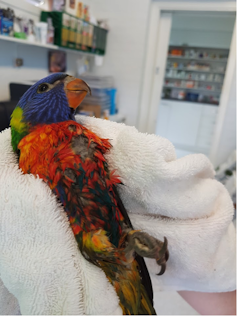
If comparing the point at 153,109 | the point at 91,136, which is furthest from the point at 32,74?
the point at 91,136

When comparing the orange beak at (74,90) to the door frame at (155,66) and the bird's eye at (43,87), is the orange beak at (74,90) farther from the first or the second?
the door frame at (155,66)

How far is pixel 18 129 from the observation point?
48cm

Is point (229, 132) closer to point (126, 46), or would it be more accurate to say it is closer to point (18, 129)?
point (126, 46)

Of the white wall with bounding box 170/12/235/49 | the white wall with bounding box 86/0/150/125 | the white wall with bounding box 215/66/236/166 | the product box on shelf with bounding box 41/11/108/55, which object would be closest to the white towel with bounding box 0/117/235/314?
the product box on shelf with bounding box 41/11/108/55

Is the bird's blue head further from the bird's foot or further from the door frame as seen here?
the door frame

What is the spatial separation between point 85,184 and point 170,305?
684 mm

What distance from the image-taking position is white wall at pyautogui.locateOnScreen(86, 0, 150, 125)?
212cm

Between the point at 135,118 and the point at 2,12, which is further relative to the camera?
the point at 135,118

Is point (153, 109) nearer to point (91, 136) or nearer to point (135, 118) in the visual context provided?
point (135, 118)

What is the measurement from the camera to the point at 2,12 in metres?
1.22

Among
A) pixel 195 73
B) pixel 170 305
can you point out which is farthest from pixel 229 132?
pixel 195 73

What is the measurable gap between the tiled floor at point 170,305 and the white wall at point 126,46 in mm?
1776

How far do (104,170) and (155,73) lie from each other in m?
2.09

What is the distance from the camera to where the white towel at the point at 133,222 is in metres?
0.39
